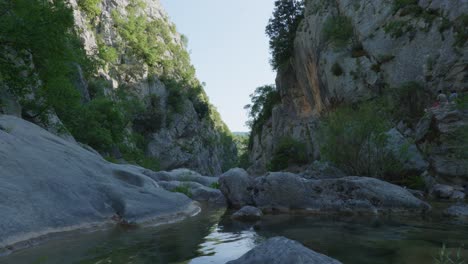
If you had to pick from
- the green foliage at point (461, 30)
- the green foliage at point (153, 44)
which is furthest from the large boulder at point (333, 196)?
the green foliage at point (153, 44)

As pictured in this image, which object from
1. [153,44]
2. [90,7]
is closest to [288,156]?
[90,7]

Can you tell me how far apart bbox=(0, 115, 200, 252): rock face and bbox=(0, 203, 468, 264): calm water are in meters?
0.49

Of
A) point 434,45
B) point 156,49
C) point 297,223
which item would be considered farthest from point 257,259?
point 156,49

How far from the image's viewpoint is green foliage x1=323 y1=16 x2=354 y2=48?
34.9m

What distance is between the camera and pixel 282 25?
157 ft

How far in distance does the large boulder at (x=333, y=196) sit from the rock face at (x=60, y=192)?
9.96 ft

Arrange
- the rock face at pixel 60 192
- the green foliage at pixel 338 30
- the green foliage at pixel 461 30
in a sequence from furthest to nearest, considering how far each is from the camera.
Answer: the green foliage at pixel 338 30 → the green foliage at pixel 461 30 → the rock face at pixel 60 192

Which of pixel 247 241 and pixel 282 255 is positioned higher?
pixel 282 255

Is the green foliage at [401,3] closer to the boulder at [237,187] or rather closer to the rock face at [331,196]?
the rock face at [331,196]

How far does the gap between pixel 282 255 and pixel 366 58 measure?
30.5 m

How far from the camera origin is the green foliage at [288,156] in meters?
33.6

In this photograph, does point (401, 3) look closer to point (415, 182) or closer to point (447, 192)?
point (415, 182)

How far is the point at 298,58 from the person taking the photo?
141 ft

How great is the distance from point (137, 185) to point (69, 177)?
266cm
